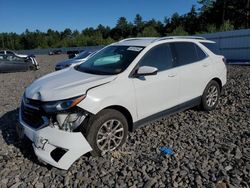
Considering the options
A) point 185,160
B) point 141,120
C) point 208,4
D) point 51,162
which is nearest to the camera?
point 51,162

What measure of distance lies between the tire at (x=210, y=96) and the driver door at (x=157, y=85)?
1025 millimetres

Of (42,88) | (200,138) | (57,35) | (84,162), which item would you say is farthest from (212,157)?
(57,35)

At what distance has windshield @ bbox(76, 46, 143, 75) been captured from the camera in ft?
14.4

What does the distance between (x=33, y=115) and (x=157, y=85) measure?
2.03 meters

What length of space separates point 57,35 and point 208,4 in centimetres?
7637

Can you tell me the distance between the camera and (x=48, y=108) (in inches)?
142

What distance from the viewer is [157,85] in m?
4.48

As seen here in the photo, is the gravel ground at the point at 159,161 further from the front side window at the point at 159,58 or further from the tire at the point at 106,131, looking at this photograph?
the front side window at the point at 159,58

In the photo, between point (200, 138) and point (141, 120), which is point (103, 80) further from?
point (200, 138)

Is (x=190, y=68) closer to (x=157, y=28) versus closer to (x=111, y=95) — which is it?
(x=111, y=95)

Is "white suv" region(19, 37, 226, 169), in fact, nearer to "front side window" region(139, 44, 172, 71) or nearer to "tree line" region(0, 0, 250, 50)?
"front side window" region(139, 44, 172, 71)

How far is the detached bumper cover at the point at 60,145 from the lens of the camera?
350 centimetres

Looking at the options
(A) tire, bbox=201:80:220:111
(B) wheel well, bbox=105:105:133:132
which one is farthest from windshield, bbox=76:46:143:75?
(A) tire, bbox=201:80:220:111

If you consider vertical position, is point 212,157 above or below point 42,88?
below
